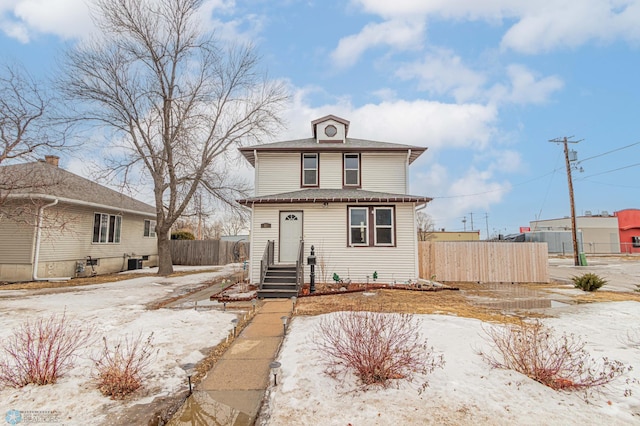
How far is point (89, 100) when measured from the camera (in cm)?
1581

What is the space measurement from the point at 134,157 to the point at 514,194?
51.0m

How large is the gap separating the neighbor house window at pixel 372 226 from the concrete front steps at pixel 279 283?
108 inches

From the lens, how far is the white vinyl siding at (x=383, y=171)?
13.8 meters

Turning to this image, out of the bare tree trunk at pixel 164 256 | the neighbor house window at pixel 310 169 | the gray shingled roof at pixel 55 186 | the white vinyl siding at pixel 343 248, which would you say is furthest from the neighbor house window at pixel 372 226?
the gray shingled roof at pixel 55 186

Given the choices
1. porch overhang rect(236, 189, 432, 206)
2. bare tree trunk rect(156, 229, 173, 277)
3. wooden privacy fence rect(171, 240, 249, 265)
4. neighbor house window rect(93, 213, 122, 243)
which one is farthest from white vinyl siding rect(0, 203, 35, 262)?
wooden privacy fence rect(171, 240, 249, 265)

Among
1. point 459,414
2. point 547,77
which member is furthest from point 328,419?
point 547,77

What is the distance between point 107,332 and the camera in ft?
20.3

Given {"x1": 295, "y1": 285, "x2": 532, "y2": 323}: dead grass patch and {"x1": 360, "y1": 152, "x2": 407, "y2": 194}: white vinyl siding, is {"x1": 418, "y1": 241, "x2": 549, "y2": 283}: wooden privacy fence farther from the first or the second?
{"x1": 295, "y1": 285, "x2": 532, "y2": 323}: dead grass patch

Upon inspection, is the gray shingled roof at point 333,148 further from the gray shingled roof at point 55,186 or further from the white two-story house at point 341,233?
the gray shingled roof at point 55,186

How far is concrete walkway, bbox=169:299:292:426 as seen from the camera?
3.30 metres

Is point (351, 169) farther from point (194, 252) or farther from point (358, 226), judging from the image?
point (194, 252)

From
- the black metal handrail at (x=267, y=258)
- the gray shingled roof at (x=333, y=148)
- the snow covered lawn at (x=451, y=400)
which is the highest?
the gray shingled roof at (x=333, y=148)

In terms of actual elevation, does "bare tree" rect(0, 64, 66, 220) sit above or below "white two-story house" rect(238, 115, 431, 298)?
above

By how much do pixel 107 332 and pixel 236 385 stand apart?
387cm
